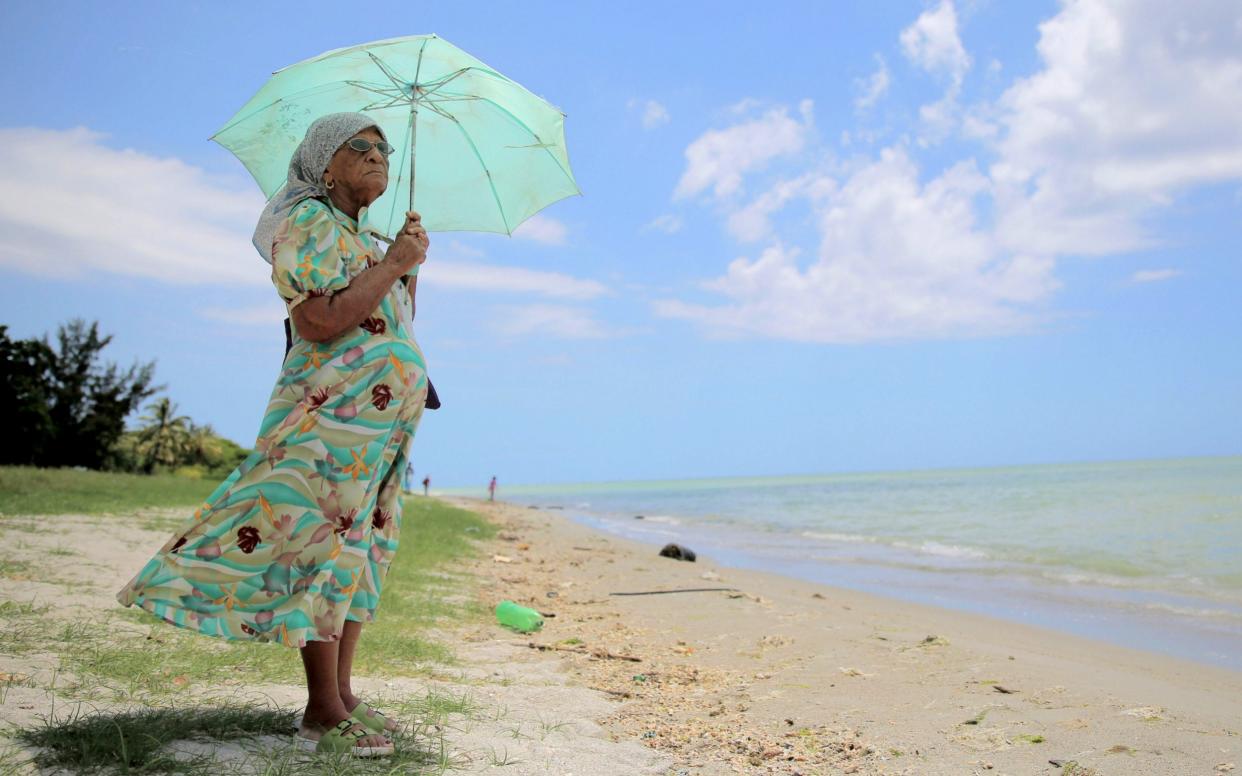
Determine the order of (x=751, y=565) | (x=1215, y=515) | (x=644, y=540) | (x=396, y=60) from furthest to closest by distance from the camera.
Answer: (x=644, y=540) < (x=1215, y=515) < (x=751, y=565) < (x=396, y=60)

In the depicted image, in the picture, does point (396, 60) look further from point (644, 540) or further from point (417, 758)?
point (644, 540)

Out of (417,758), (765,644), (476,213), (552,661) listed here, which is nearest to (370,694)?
(417,758)

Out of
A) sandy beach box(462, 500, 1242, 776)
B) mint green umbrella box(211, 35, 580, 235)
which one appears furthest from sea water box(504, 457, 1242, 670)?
mint green umbrella box(211, 35, 580, 235)

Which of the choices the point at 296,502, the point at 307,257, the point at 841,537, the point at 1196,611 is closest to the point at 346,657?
the point at 296,502

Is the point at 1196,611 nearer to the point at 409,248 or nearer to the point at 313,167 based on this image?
the point at 409,248

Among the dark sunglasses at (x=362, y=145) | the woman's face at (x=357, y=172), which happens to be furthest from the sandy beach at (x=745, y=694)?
the dark sunglasses at (x=362, y=145)

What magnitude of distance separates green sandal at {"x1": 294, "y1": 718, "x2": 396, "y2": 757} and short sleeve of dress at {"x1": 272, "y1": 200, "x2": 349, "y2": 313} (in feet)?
4.17

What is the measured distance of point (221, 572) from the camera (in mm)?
2529

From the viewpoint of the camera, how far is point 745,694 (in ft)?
15.0

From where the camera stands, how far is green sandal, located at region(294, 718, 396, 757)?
8.48ft

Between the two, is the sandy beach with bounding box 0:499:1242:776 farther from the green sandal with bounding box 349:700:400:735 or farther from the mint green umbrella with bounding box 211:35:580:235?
the mint green umbrella with bounding box 211:35:580:235

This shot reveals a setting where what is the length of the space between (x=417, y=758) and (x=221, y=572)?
0.83 m

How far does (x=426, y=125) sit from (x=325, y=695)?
2.22 metres

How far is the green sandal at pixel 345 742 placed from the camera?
8.48 feet
